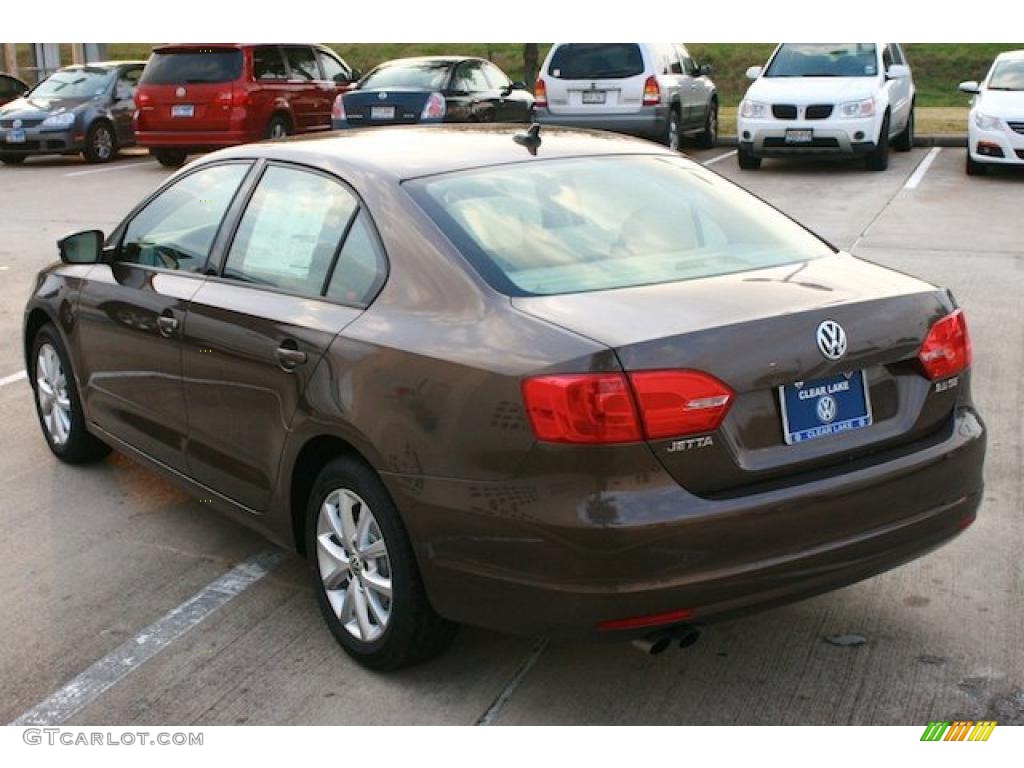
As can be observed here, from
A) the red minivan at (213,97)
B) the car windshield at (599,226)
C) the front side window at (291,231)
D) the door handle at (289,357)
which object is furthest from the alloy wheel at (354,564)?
the red minivan at (213,97)

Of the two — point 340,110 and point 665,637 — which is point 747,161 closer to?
point 340,110

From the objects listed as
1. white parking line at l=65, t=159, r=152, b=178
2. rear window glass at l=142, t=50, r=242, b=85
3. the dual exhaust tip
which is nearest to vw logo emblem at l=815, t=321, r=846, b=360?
the dual exhaust tip

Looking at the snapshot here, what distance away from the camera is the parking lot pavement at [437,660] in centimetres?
391

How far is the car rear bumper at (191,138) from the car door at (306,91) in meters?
0.98

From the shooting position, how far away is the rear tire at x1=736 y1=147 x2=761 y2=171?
58.0 feet

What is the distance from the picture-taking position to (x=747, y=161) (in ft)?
58.4

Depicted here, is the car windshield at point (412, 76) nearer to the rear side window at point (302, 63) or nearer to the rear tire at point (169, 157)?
the rear side window at point (302, 63)

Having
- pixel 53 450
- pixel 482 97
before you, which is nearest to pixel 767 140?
pixel 482 97

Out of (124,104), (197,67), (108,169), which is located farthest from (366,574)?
(124,104)

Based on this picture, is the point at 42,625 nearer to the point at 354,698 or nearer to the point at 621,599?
the point at 354,698

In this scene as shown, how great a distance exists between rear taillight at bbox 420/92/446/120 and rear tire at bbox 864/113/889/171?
5303mm

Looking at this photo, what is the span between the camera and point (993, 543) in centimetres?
504

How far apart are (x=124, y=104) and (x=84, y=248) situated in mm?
16776

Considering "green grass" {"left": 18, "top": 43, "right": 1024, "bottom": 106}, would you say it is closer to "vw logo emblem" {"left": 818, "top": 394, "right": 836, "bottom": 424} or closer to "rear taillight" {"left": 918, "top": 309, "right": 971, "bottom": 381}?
"rear taillight" {"left": 918, "top": 309, "right": 971, "bottom": 381}
